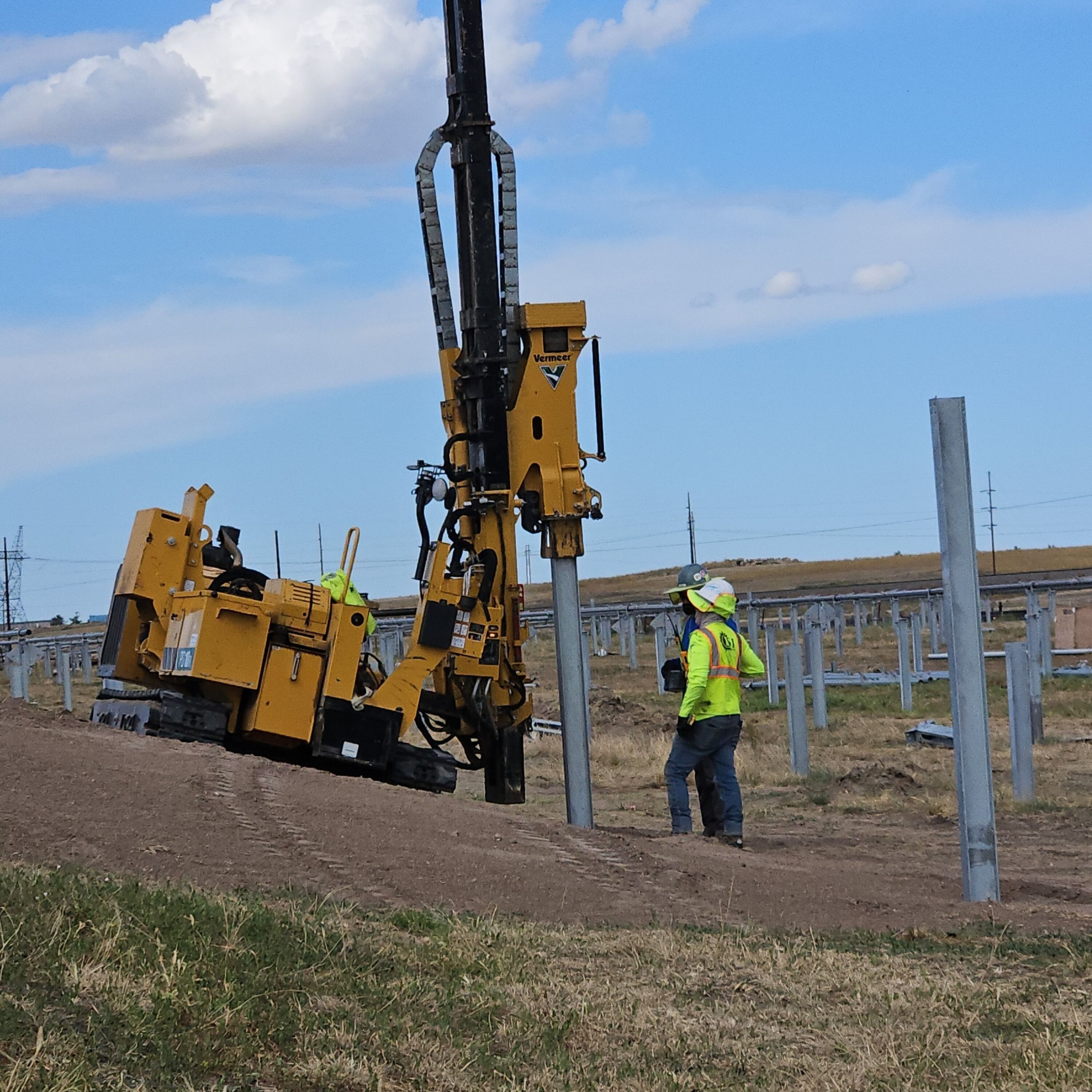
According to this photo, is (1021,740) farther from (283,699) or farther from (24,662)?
(24,662)

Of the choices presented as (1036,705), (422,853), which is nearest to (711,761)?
Result: (422,853)

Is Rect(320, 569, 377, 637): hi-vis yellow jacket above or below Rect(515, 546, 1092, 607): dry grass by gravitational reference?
below

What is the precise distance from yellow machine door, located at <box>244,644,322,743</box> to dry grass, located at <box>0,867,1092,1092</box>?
518 centimetres

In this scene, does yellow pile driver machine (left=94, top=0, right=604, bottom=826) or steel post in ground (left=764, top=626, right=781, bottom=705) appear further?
steel post in ground (left=764, top=626, right=781, bottom=705)

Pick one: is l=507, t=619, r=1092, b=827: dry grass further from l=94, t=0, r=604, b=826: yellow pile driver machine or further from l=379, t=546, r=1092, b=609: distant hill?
l=379, t=546, r=1092, b=609: distant hill

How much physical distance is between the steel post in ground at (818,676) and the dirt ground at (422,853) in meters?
10.0

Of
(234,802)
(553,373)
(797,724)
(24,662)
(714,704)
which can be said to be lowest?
(234,802)

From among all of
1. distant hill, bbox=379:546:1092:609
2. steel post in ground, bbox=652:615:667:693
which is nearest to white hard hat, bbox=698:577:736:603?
steel post in ground, bbox=652:615:667:693

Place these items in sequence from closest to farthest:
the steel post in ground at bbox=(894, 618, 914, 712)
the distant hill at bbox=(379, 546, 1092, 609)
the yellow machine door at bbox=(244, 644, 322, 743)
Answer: the yellow machine door at bbox=(244, 644, 322, 743) → the steel post in ground at bbox=(894, 618, 914, 712) → the distant hill at bbox=(379, 546, 1092, 609)

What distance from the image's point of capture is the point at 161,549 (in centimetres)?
1244

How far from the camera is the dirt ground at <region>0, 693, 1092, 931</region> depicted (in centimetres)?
815

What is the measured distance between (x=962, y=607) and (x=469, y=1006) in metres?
3.75

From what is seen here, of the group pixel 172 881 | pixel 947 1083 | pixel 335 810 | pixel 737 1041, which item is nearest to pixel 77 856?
pixel 172 881

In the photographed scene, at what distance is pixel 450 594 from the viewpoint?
1201 centimetres
